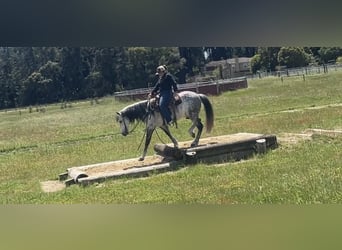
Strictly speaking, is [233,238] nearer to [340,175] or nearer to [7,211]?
Result: [340,175]

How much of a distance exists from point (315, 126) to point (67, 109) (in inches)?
57.1

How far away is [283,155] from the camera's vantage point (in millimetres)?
2789

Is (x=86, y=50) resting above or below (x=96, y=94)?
above

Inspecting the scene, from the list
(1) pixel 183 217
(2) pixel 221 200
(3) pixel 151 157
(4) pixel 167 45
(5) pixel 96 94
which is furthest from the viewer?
(3) pixel 151 157

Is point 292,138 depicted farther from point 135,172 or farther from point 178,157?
point 135,172

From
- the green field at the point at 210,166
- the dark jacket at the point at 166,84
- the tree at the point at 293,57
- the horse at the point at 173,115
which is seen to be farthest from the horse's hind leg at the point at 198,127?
the tree at the point at 293,57

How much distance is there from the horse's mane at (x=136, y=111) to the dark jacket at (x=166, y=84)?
158 mm

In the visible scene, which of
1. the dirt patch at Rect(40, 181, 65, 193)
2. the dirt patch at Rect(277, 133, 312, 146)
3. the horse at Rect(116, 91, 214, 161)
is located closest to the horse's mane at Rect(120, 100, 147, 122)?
the horse at Rect(116, 91, 214, 161)

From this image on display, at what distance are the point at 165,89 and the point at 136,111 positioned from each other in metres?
0.29

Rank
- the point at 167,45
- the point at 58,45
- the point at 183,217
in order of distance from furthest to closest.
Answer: the point at 183,217 < the point at 58,45 < the point at 167,45

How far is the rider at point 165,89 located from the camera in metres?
2.87

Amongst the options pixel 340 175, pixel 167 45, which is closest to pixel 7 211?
pixel 167 45

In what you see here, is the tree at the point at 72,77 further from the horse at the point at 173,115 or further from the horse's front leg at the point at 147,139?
the horse's front leg at the point at 147,139

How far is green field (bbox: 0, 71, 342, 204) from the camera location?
258cm
